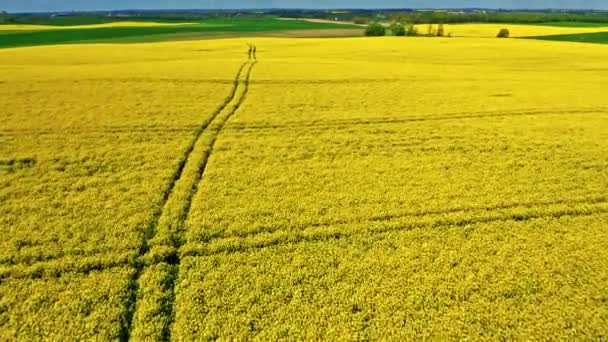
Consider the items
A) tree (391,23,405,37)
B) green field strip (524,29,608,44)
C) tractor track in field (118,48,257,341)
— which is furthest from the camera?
tree (391,23,405,37)

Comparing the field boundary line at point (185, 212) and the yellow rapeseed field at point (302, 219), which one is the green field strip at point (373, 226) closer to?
the yellow rapeseed field at point (302, 219)

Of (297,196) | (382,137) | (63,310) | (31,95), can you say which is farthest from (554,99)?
(31,95)

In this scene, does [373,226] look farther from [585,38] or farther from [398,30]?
[398,30]

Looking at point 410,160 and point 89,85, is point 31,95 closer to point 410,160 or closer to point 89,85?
point 89,85

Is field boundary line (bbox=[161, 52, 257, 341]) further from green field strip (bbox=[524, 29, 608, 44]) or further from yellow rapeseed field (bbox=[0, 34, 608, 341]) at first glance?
green field strip (bbox=[524, 29, 608, 44])

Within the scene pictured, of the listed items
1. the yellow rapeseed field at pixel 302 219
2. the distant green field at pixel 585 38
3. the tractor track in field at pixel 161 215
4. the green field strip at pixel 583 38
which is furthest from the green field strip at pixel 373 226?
the distant green field at pixel 585 38

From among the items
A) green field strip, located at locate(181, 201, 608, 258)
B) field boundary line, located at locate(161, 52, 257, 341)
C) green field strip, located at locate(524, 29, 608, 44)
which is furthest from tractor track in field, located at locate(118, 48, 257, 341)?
green field strip, located at locate(524, 29, 608, 44)
